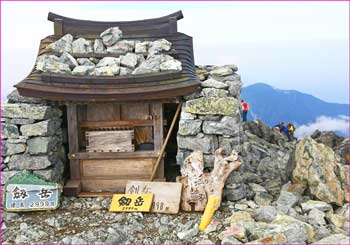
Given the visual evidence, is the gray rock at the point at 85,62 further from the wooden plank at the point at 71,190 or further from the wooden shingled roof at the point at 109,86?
the wooden plank at the point at 71,190

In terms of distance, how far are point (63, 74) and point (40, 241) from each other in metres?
3.37

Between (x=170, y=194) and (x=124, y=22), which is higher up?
(x=124, y=22)

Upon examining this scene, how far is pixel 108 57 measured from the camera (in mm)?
9391

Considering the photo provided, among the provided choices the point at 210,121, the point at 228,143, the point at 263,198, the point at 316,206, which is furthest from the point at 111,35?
the point at 316,206

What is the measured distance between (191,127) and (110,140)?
1.86 m

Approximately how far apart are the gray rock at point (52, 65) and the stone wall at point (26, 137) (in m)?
0.69

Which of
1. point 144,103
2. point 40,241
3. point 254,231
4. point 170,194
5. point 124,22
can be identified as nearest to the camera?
point 254,231

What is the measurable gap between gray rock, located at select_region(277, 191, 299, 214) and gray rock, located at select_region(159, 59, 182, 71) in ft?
11.0

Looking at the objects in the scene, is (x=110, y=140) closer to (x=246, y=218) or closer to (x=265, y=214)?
(x=246, y=218)

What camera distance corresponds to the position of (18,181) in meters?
8.53

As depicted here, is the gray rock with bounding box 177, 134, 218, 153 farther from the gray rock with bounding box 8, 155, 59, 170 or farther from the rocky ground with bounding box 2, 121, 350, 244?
the gray rock with bounding box 8, 155, 59, 170

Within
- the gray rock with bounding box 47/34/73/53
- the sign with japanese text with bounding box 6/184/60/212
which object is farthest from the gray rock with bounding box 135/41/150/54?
the sign with japanese text with bounding box 6/184/60/212

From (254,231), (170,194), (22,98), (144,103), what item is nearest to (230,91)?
(144,103)

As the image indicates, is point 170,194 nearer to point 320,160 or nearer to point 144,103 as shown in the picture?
point 144,103
